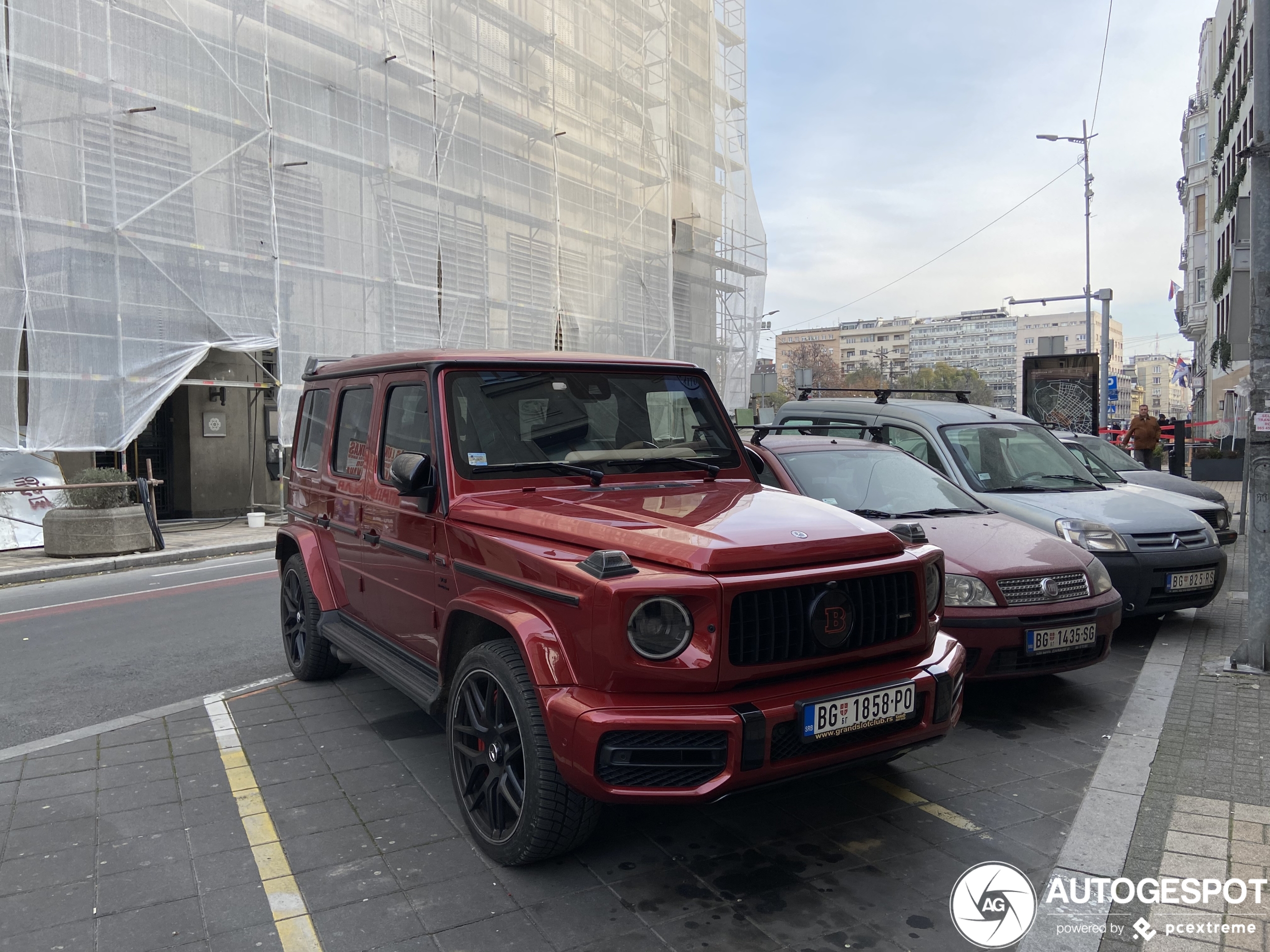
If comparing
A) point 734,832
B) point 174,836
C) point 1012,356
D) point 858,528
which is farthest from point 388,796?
Result: point 1012,356

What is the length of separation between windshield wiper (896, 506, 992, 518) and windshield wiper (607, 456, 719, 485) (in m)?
2.06

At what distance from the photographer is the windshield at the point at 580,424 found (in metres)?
4.20

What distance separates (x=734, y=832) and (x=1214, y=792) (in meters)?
2.14

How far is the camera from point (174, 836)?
374cm

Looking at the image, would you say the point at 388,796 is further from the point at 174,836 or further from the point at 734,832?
the point at 734,832

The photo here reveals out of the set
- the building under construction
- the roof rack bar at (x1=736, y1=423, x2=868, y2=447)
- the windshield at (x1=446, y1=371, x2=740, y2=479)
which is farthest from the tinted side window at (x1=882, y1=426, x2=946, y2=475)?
the building under construction

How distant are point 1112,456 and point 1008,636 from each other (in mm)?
8057

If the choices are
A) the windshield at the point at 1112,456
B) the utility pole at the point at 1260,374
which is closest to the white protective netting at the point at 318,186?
the windshield at the point at 1112,456

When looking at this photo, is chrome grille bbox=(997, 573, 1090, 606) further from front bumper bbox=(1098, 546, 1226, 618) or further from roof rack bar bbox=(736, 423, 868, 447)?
roof rack bar bbox=(736, 423, 868, 447)

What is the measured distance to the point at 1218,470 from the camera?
20.3 metres

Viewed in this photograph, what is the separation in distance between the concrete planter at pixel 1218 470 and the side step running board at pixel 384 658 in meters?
20.6

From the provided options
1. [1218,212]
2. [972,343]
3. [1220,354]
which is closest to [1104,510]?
[1220,354]

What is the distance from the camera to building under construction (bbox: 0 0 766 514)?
1311cm

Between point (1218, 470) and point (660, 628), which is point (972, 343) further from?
point (660, 628)
